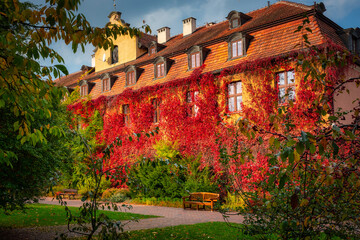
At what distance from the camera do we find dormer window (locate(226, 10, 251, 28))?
21.8 m

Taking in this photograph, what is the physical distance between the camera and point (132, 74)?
2605 centimetres

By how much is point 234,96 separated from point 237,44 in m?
3.05

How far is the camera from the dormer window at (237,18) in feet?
71.6

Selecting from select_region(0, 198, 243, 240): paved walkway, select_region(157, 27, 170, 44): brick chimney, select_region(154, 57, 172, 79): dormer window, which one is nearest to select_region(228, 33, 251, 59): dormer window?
select_region(154, 57, 172, 79): dormer window

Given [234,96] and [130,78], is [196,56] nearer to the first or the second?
[234,96]

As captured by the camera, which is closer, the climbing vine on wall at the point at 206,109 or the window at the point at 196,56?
the climbing vine on wall at the point at 206,109

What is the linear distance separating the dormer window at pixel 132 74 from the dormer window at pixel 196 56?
517cm

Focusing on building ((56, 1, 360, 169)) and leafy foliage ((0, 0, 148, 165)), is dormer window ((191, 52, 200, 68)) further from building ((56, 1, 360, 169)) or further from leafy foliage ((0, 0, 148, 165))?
leafy foliage ((0, 0, 148, 165))

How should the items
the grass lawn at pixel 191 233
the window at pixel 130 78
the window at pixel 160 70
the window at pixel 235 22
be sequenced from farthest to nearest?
the window at pixel 130 78, the window at pixel 160 70, the window at pixel 235 22, the grass lawn at pixel 191 233

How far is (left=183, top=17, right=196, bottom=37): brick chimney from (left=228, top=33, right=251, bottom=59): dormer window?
8.43 m

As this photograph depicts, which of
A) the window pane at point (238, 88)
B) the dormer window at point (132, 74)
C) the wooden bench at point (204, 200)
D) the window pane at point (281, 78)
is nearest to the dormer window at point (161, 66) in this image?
the dormer window at point (132, 74)

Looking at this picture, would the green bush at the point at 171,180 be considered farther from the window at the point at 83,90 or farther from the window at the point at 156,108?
the window at the point at 83,90

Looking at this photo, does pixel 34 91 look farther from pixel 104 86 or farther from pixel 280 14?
pixel 104 86

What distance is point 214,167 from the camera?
1875 centimetres
